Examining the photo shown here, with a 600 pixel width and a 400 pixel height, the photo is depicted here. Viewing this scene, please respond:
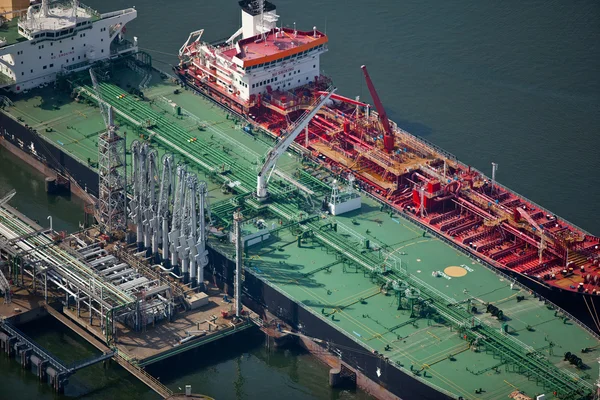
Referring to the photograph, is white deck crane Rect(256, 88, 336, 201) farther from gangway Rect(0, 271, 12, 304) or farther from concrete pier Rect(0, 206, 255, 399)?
gangway Rect(0, 271, 12, 304)

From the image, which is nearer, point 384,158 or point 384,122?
point 384,158

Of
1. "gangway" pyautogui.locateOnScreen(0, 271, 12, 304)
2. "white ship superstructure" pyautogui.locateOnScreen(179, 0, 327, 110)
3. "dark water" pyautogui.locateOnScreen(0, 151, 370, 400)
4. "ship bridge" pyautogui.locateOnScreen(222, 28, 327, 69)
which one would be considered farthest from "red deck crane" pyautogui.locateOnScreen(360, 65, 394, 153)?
"gangway" pyautogui.locateOnScreen(0, 271, 12, 304)

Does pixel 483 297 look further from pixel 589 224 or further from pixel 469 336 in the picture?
pixel 589 224

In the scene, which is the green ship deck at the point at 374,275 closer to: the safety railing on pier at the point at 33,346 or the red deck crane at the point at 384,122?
the red deck crane at the point at 384,122

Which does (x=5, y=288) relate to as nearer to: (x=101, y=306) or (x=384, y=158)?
(x=101, y=306)

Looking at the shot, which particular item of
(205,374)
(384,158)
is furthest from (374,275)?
(384,158)

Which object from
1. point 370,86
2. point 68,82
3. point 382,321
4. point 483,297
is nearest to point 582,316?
point 483,297

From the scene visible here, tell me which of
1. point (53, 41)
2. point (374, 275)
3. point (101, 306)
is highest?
point (53, 41)
